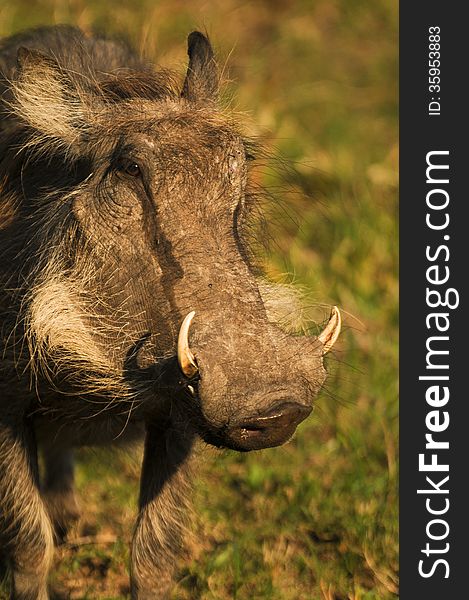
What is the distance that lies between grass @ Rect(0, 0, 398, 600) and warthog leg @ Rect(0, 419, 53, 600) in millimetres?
379

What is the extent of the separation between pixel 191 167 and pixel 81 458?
2.29m

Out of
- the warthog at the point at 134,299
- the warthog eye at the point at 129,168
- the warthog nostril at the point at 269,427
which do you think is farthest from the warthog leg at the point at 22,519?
the warthog nostril at the point at 269,427

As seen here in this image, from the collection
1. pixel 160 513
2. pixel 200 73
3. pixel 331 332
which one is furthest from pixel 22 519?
pixel 200 73

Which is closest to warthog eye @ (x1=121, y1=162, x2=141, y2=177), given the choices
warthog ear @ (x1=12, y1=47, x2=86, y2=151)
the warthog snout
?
warthog ear @ (x1=12, y1=47, x2=86, y2=151)

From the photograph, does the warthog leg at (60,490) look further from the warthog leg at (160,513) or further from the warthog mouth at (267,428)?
the warthog mouth at (267,428)

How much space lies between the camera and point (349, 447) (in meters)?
5.63

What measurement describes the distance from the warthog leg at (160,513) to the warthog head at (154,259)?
0.52 metres

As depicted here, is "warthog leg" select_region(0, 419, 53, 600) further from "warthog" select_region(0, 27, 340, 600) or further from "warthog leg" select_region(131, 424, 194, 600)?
"warthog leg" select_region(131, 424, 194, 600)

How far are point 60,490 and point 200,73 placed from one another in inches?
74.8

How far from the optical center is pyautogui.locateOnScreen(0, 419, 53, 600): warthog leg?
4137 mm

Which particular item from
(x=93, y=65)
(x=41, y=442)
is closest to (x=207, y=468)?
(x=41, y=442)

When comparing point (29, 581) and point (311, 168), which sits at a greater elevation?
point (311, 168)

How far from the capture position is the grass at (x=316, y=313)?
→ 4.72 m

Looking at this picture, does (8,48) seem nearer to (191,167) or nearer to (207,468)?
(191,167)
